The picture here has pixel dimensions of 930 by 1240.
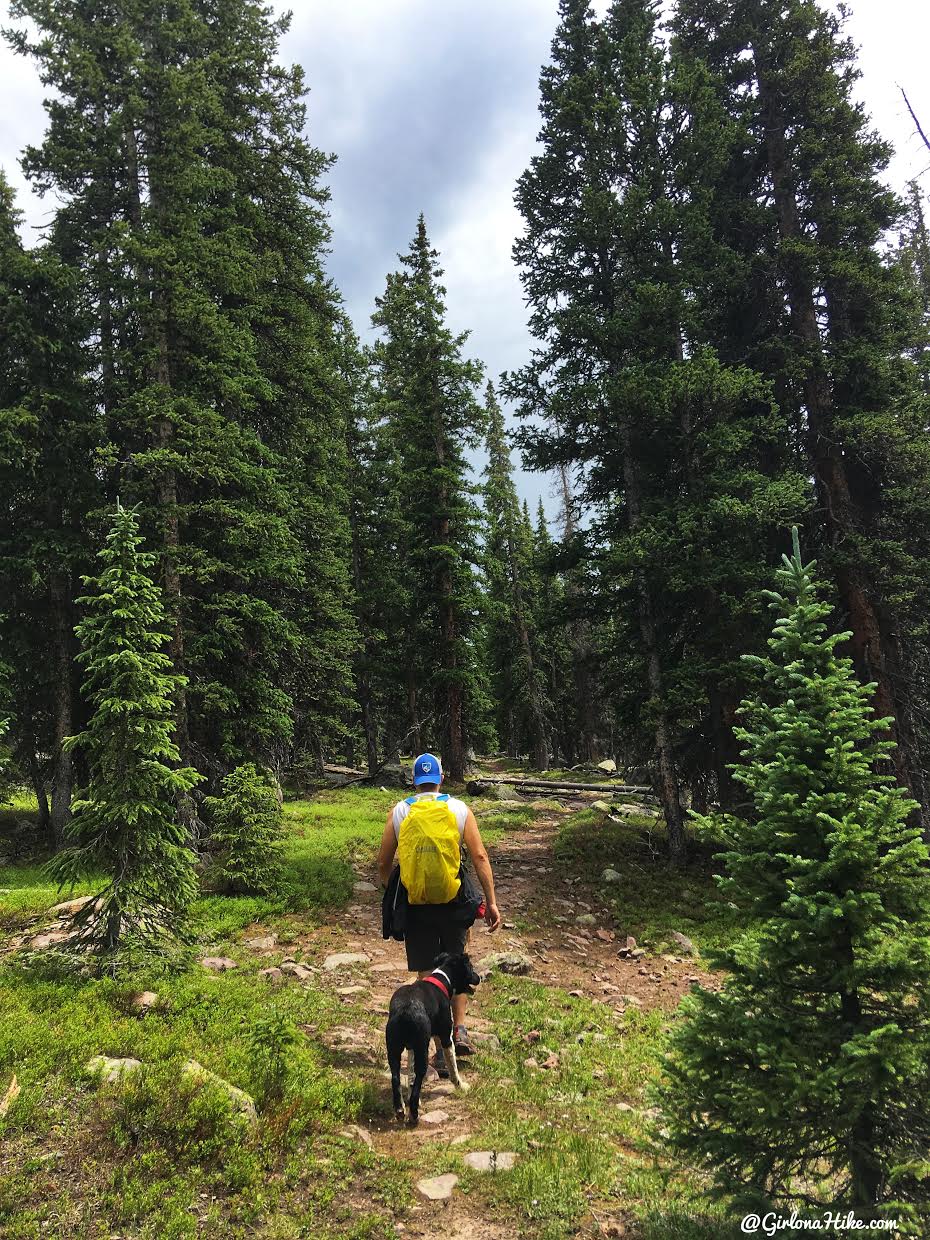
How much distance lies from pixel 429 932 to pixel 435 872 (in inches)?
26.9

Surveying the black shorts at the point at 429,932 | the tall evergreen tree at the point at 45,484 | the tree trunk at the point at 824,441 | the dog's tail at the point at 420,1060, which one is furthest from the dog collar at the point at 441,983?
the tall evergreen tree at the point at 45,484

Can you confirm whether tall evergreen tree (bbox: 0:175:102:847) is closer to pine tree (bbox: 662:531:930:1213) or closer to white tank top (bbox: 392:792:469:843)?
white tank top (bbox: 392:792:469:843)

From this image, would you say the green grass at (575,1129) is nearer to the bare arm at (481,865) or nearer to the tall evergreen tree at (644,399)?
the bare arm at (481,865)

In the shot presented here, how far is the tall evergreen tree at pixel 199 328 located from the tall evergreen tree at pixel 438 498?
17.2ft

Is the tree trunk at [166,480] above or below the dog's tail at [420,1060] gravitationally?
above

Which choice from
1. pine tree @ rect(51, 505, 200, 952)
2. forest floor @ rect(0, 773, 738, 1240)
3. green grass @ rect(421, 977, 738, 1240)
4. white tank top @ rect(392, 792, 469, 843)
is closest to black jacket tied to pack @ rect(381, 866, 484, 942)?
white tank top @ rect(392, 792, 469, 843)

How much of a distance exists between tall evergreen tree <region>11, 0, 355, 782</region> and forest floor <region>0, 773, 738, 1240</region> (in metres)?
6.07

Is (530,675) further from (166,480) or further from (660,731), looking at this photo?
(166,480)

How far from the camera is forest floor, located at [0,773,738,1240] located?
3.42 m

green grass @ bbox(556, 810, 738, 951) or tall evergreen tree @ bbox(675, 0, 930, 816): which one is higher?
tall evergreen tree @ bbox(675, 0, 930, 816)

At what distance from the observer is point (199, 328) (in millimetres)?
13477

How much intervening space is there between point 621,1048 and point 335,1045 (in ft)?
9.62

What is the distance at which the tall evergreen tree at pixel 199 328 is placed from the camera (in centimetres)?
1283

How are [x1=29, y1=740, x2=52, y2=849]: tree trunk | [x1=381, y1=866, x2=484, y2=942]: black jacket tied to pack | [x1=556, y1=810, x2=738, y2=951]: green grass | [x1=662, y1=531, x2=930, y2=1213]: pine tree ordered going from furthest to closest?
[x1=29, y1=740, x2=52, y2=849]: tree trunk < [x1=556, y1=810, x2=738, y2=951]: green grass < [x1=381, y1=866, x2=484, y2=942]: black jacket tied to pack < [x1=662, y1=531, x2=930, y2=1213]: pine tree
